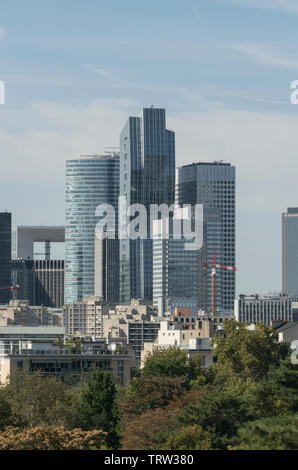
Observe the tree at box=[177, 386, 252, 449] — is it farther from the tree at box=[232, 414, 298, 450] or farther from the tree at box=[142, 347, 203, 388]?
the tree at box=[142, 347, 203, 388]

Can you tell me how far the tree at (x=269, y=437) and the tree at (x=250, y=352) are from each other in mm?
67287

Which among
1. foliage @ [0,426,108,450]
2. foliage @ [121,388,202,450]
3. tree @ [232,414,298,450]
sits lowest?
foliage @ [121,388,202,450]

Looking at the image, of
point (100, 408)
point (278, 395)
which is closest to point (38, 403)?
point (100, 408)

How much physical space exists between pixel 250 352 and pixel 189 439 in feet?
219

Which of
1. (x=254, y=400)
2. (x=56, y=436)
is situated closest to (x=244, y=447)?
(x=56, y=436)

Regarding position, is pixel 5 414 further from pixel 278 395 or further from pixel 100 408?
pixel 278 395

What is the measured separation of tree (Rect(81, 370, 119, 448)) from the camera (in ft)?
281

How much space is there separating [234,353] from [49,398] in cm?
5288

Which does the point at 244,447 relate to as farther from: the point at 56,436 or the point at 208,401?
the point at 208,401

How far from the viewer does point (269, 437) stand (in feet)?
212

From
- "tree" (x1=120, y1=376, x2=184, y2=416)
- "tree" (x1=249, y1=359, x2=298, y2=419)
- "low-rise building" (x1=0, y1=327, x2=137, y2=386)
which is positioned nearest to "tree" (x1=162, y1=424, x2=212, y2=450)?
"tree" (x1=249, y1=359, x2=298, y2=419)

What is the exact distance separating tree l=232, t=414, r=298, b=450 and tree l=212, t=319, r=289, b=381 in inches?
2649

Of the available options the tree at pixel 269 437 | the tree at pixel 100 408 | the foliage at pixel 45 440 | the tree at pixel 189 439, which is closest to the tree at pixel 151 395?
the tree at pixel 100 408

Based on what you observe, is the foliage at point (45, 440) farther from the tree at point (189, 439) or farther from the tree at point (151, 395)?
the tree at point (151, 395)
